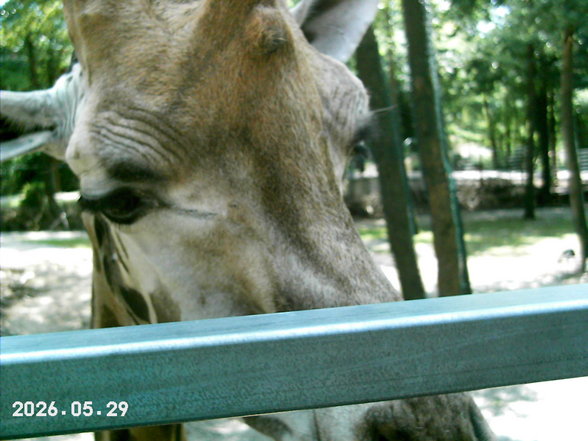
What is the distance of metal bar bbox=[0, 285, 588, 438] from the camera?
0.85 meters

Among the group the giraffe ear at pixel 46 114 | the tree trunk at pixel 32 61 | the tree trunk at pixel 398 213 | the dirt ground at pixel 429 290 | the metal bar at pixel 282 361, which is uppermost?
the tree trunk at pixel 32 61

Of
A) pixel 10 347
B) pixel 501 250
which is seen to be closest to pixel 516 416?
pixel 10 347

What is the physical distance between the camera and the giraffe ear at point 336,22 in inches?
141

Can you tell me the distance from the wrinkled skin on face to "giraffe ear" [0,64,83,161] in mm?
683

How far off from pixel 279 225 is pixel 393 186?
465 centimetres

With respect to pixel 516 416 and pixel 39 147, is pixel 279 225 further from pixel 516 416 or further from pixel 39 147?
pixel 516 416

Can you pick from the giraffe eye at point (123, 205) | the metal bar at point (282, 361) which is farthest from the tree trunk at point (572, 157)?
the metal bar at point (282, 361)

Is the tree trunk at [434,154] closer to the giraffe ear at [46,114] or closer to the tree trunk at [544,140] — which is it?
the giraffe ear at [46,114]

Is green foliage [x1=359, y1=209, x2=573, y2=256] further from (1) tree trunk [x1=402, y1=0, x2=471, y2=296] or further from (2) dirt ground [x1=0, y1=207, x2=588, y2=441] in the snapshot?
(1) tree trunk [x1=402, y1=0, x2=471, y2=296]

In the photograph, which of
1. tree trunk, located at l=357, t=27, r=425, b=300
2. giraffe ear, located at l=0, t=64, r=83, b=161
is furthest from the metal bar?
tree trunk, located at l=357, t=27, r=425, b=300

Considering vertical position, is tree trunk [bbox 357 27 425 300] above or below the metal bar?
below

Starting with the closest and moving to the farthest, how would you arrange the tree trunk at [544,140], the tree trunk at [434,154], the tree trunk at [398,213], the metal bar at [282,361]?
1. the metal bar at [282,361]
2. the tree trunk at [434,154]
3. the tree trunk at [398,213]
4. the tree trunk at [544,140]

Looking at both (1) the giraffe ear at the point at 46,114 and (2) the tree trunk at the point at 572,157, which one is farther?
(2) the tree trunk at the point at 572,157

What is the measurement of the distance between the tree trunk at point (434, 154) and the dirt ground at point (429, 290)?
132 cm
